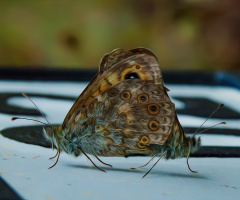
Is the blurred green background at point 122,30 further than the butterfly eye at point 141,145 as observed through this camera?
Yes

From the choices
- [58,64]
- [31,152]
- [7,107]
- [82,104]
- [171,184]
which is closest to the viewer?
[171,184]

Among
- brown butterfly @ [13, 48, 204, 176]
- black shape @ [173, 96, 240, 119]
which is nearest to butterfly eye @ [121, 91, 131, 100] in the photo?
brown butterfly @ [13, 48, 204, 176]

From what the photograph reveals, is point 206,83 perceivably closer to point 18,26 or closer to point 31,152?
point 31,152

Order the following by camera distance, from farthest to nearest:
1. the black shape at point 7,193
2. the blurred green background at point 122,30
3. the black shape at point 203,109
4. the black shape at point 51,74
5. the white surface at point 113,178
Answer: the blurred green background at point 122,30 → the black shape at point 51,74 → the black shape at point 203,109 → the white surface at point 113,178 → the black shape at point 7,193

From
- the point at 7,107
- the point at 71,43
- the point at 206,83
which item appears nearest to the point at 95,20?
the point at 71,43

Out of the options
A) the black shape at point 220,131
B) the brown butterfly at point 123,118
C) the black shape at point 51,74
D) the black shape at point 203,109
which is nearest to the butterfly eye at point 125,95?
the brown butterfly at point 123,118

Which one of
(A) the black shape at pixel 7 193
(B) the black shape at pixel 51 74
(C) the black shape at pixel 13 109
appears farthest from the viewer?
(B) the black shape at pixel 51 74

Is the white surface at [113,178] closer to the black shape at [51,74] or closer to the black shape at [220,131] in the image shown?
the black shape at [220,131]

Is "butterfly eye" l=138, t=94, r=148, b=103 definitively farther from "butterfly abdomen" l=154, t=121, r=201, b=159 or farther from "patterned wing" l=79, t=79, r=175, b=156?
"butterfly abdomen" l=154, t=121, r=201, b=159
